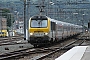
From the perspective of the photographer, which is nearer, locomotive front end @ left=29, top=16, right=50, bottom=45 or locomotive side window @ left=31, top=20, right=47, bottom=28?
locomotive front end @ left=29, top=16, right=50, bottom=45

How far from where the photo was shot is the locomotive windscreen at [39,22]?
2903cm

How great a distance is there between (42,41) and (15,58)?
10769mm

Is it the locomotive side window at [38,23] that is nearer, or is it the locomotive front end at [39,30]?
the locomotive front end at [39,30]

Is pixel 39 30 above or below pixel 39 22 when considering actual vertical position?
below

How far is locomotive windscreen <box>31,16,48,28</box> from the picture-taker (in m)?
29.0

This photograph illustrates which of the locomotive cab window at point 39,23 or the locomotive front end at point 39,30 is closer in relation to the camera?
the locomotive front end at point 39,30

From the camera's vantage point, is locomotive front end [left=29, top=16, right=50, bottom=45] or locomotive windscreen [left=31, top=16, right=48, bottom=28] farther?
locomotive windscreen [left=31, top=16, right=48, bottom=28]

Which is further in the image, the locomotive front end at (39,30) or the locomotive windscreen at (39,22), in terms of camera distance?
the locomotive windscreen at (39,22)

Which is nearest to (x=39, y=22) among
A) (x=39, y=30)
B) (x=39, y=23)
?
(x=39, y=23)

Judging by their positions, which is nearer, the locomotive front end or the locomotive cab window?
the locomotive front end

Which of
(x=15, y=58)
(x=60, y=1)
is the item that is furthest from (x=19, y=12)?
(x=15, y=58)

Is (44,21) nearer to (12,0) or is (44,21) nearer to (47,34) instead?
(47,34)

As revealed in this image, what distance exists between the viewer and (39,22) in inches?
1145

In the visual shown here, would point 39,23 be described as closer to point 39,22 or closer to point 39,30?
point 39,22
